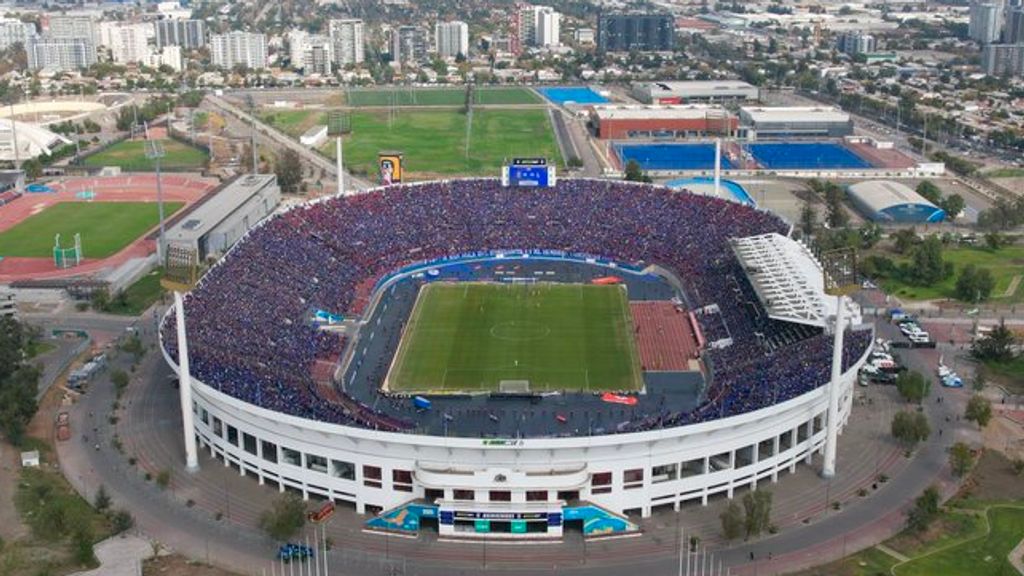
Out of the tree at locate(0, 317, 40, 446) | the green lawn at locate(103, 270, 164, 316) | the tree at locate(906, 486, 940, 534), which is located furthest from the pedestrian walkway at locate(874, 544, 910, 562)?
the green lawn at locate(103, 270, 164, 316)

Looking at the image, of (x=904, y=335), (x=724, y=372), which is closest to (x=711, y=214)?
(x=904, y=335)

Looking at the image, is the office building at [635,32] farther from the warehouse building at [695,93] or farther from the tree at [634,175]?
the tree at [634,175]

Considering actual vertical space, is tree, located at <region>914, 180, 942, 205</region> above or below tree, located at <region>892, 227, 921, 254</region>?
above

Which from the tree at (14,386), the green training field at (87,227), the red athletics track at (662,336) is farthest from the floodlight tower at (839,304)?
the green training field at (87,227)

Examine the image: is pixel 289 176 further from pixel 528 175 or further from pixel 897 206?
pixel 897 206

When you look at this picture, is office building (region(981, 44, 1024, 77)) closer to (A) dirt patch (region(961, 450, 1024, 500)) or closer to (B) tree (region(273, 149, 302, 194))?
(B) tree (region(273, 149, 302, 194))

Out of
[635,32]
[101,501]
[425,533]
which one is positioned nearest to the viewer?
[425,533]

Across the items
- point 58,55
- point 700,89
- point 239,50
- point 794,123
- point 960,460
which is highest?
point 239,50

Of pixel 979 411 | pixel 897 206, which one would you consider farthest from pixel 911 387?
pixel 897 206
